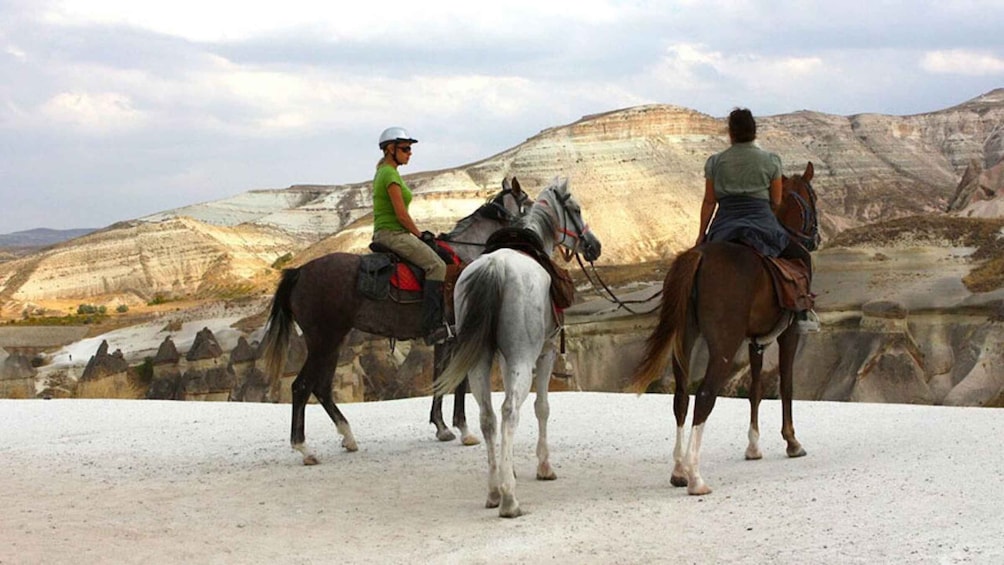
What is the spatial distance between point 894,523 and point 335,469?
541 cm

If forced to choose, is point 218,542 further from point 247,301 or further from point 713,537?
point 247,301

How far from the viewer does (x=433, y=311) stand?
11148mm

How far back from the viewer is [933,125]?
490ft

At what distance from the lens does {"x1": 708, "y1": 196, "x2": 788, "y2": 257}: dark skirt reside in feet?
29.0

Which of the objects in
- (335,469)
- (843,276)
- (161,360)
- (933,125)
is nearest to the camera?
(335,469)

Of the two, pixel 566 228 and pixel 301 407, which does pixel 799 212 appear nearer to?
pixel 566 228

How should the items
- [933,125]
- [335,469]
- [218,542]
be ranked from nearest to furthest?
[218,542] → [335,469] → [933,125]

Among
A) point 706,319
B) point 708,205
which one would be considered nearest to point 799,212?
point 708,205

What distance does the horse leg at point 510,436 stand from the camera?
7.95 metres

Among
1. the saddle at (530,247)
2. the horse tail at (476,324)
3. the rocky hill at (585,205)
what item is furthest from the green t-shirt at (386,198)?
the rocky hill at (585,205)

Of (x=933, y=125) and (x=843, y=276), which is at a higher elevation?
(x=933, y=125)

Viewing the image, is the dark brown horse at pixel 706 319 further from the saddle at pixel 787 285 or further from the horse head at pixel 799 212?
the horse head at pixel 799 212

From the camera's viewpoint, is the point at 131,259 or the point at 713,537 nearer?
the point at 713,537

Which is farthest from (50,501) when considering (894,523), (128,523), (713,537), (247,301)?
(247,301)
